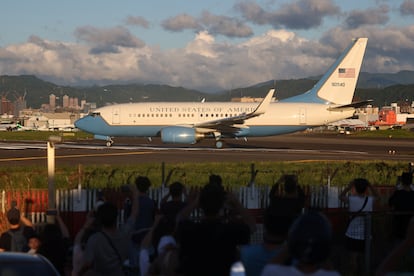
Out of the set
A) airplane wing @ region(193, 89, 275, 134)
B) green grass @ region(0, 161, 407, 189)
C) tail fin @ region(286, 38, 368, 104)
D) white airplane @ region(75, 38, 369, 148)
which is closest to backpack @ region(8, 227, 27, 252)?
green grass @ region(0, 161, 407, 189)

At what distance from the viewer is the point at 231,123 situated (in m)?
44.4

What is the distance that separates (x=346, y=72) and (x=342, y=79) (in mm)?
738

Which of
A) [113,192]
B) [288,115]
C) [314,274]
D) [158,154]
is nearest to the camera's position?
[314,274]

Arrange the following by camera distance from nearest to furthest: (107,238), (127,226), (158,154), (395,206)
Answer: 1. (107,238)
2. (127,226)
3. (395,206)
4. (158,154)

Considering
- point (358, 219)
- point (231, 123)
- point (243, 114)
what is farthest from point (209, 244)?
point (243, 114)

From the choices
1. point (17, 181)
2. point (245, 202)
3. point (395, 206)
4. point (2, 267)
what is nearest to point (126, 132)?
point (17, 181)

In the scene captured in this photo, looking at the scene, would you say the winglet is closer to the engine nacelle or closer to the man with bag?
the engine nacelle

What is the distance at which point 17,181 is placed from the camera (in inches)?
723

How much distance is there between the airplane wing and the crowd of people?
1310 inches

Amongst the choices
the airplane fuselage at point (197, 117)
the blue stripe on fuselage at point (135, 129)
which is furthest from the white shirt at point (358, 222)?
the blue stripe on fuselage at point (135, 129)

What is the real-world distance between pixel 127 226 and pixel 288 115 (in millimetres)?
38251

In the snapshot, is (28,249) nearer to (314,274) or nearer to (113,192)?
(314,274)

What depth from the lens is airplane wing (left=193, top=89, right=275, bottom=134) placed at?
43.3m

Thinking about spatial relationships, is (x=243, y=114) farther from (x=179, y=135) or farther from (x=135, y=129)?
(x=135, y=129)
